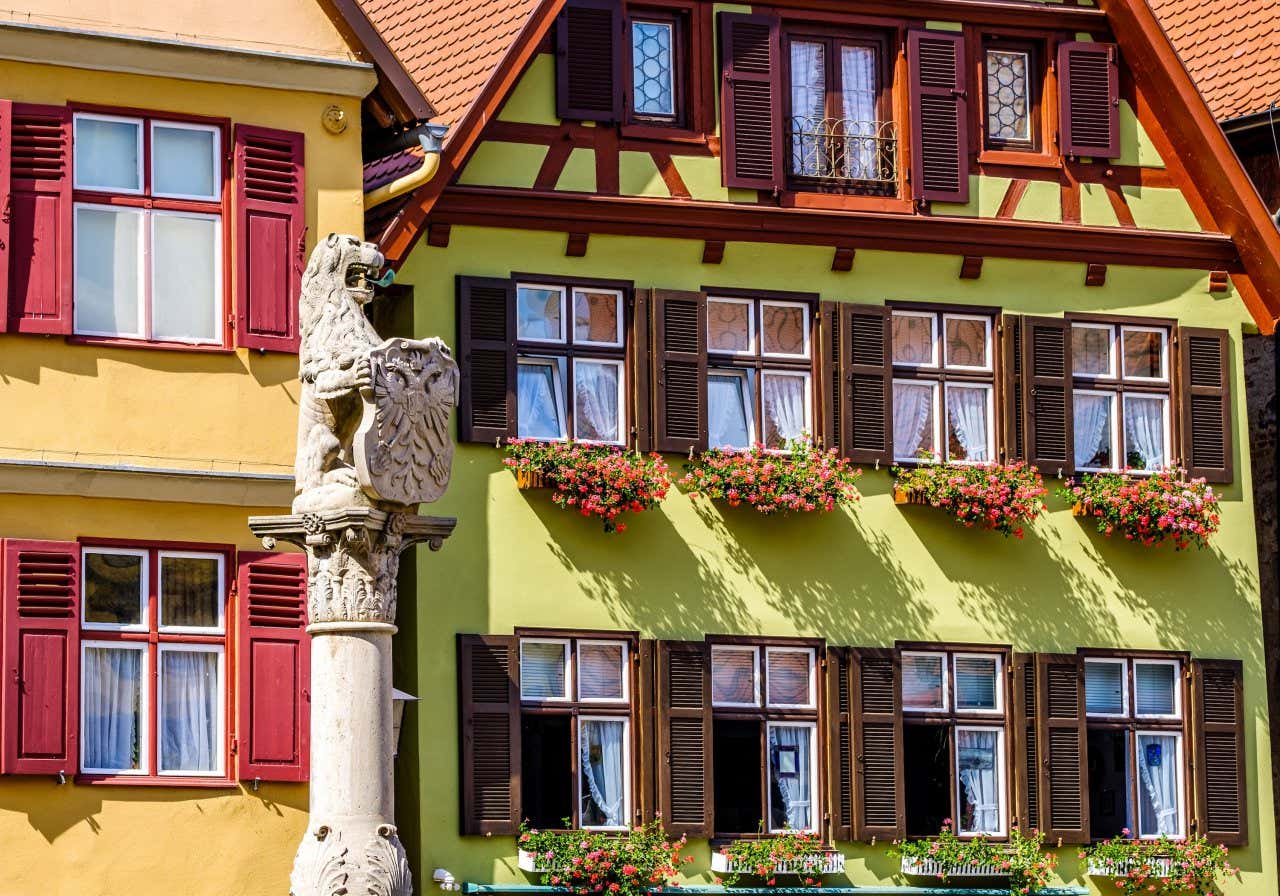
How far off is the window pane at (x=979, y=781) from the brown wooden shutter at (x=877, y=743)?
652mm

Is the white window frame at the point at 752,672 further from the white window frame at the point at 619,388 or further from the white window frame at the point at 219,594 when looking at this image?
the white window frame at the point at 219,594

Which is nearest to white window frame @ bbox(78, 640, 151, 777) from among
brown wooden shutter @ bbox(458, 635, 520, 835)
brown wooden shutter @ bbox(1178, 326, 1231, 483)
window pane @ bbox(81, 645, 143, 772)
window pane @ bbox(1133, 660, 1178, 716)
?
window pane @ bbox(81, 645, 143, 772)

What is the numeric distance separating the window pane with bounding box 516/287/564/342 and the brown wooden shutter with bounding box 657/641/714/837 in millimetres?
2545

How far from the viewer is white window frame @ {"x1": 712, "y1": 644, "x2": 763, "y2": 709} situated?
28.3m

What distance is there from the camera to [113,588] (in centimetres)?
2562

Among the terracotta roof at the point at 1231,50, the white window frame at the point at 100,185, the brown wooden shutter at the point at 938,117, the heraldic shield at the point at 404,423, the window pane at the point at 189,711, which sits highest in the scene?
the terracotta roof at the point at 1231,50

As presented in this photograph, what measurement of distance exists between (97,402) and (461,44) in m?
4.83

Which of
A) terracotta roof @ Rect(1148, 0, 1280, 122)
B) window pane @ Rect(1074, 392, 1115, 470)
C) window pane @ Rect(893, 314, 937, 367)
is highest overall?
terracotta roof @ Rect(1148, 0, 1280, 122)

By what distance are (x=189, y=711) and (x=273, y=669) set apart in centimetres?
66

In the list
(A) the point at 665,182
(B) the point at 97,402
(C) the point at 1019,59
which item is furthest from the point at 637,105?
(B) the point at 97,402

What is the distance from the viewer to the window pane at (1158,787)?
29453mm

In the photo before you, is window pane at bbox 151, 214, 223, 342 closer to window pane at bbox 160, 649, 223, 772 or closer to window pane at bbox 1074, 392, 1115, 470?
window pane at bbox 160, 649, 223, 772

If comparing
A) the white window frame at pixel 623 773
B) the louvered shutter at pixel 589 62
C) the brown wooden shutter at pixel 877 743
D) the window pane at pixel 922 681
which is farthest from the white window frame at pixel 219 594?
the window pane at pixel 922 681

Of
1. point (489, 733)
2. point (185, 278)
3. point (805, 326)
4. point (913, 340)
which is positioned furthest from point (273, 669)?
point (913, 340)
